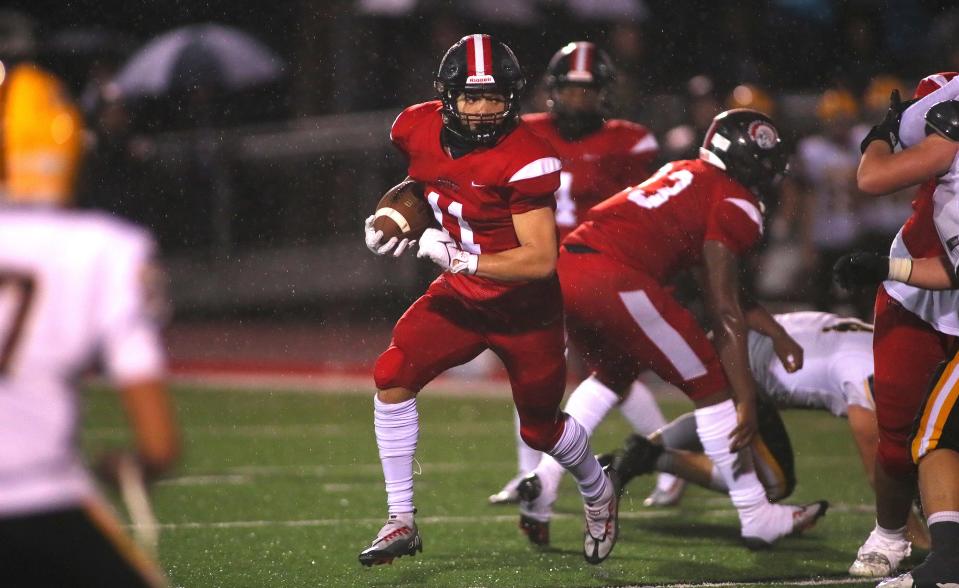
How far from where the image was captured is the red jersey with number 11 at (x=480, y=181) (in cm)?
424

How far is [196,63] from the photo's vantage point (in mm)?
11836

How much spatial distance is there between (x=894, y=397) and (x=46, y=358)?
271 cm

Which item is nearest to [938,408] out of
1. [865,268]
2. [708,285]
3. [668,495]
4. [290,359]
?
[865,268]

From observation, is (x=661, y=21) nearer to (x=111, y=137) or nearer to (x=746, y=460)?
(x=111, y=137)

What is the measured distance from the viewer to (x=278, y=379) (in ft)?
33.8

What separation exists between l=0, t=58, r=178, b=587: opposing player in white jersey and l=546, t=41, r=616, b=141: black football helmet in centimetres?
409

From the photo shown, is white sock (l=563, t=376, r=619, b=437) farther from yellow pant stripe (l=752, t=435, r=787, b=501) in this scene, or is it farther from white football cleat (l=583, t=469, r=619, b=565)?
white football cleat (l=583, t=469, r=619, b=565)

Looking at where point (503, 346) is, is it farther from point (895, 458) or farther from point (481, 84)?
point (895, 458)

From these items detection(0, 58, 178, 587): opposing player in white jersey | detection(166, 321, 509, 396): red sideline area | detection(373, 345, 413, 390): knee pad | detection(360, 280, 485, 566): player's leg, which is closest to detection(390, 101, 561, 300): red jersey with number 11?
detection(360, 280, 485, 566): player's leg

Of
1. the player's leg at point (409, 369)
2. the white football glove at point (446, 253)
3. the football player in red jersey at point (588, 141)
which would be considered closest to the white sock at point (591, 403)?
the football player in red jersey at point (588, 141)

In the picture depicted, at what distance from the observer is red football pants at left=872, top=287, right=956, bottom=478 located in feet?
13.6

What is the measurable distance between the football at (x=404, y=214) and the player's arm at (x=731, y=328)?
101 centimetres

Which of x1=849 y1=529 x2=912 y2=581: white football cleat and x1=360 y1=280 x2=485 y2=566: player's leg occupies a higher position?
x1=360 y1=280 x2=485 y2=566: player's leg

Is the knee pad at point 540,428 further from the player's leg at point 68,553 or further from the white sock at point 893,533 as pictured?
the player's leg at point 68,553
